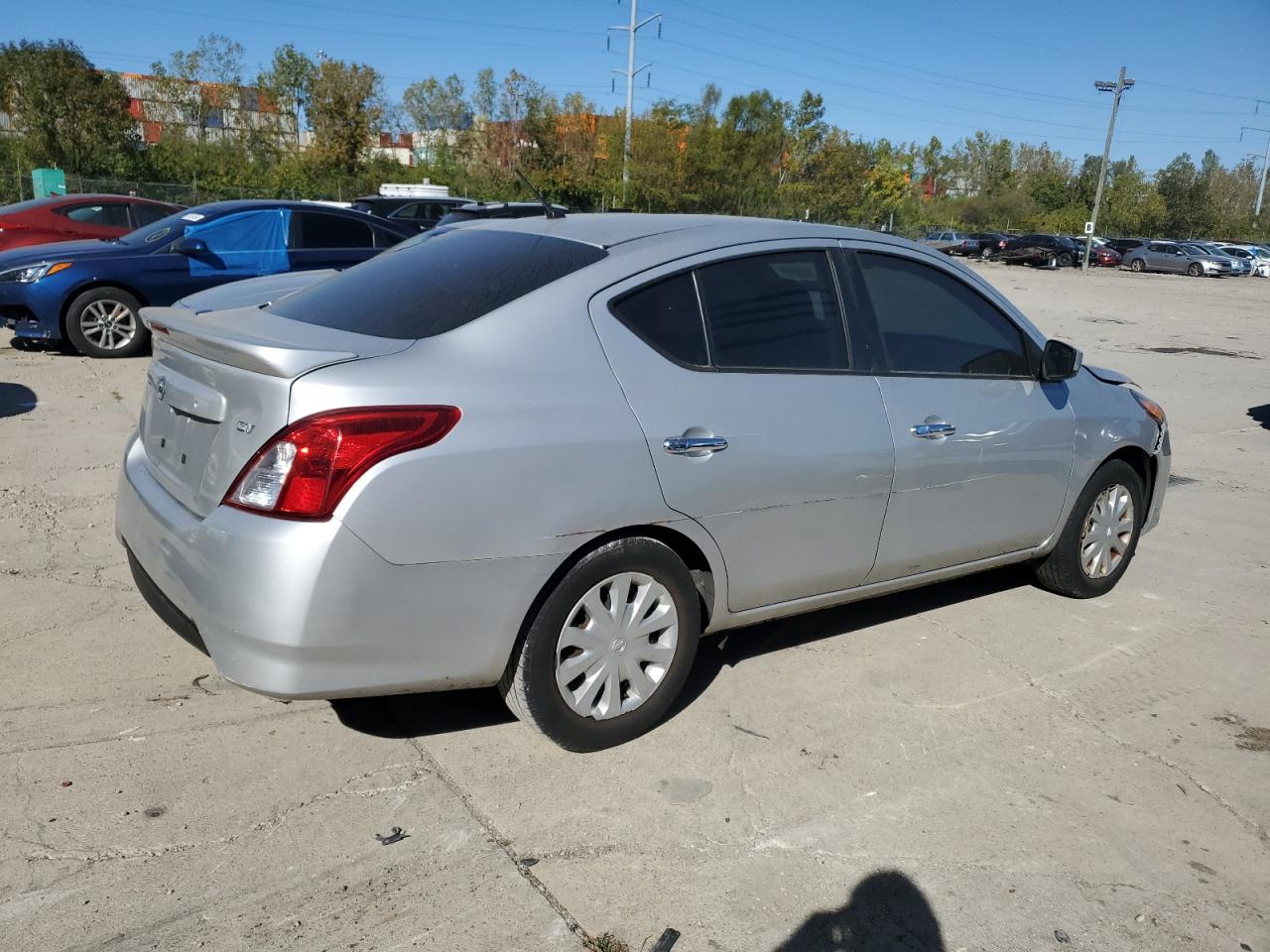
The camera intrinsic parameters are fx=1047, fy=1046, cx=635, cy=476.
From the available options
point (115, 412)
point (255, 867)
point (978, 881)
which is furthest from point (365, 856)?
point (115, 412)

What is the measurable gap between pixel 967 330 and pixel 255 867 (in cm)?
333

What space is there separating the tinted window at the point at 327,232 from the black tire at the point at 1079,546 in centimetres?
831

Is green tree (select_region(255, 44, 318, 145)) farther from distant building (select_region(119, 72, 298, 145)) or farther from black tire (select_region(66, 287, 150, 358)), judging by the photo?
black tire (select_region(66, 287, 150, 358))

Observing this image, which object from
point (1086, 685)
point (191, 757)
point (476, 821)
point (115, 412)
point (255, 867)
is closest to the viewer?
point (255, 867)

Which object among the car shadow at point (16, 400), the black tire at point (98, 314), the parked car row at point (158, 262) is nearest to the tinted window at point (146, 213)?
the parked car row at point (158, 262)

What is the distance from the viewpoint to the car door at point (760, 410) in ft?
11.0

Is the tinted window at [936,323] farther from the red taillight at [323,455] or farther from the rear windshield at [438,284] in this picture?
the red taillight at [323,455]

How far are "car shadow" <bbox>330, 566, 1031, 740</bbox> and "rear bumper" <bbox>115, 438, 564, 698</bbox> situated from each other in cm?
58

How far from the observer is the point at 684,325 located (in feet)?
11.4

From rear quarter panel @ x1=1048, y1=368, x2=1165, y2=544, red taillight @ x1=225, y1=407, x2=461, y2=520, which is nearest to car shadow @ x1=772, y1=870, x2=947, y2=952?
red taillight @ x1=225, y1=407, x2=461, y2=520

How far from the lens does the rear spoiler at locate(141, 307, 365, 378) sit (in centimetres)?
289

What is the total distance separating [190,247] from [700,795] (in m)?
8.90

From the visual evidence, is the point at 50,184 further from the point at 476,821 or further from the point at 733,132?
the point at 476,821

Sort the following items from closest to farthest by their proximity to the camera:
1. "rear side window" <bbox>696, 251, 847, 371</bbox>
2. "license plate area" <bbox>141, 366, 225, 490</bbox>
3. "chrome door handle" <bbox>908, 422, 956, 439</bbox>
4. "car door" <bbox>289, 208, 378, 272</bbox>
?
"license plate area" <bbox>141, 366, 225, 490</bbox> < "rear side window" <bbox>696, 251, 847, 371</bbox> < "chrome door handle" <bbox>908, 422, 956, 439</bbox> < "car door" <bbox>289, 208, 378, 272</bbox>
